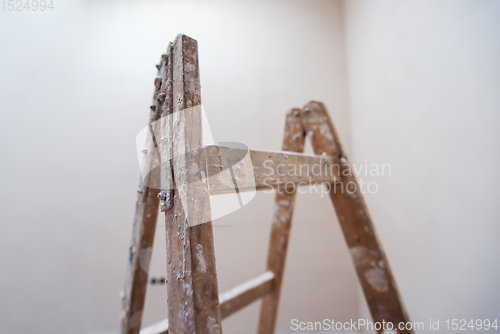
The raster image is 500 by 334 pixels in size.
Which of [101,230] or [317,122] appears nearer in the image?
[317,122]

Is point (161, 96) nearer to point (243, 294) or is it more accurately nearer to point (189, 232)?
point (189, 232)

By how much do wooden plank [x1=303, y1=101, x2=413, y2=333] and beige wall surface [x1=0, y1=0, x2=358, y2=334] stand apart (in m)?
0.63

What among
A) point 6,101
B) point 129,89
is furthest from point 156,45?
point 6,101

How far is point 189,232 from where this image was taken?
319 mm

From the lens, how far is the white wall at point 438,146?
575mm

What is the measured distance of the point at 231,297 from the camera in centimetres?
68

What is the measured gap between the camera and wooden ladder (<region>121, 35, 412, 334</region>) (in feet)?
1.03

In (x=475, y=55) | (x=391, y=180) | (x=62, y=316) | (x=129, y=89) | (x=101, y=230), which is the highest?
(x=129, y=89)

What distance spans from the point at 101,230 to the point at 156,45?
103 centimetres

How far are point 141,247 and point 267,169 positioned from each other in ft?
1.14

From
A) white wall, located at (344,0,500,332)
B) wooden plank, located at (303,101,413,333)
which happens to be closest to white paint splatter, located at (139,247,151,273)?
wooden plank, located at (303,101,413,333)

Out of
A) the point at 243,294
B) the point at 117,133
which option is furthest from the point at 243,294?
the point at 117,133

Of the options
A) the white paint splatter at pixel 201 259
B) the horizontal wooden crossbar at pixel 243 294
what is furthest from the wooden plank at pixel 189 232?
the horizontal wooden crossbar at pixel 243 294

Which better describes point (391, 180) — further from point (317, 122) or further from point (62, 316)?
point (62, 316)
